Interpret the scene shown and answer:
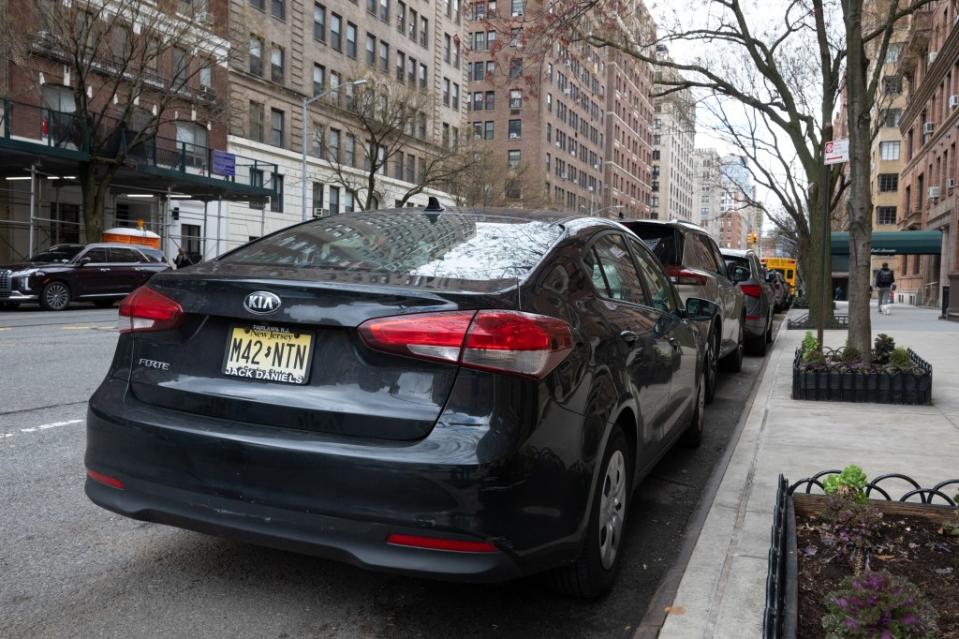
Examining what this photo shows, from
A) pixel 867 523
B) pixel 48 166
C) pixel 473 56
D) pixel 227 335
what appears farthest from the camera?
pixel 473 56

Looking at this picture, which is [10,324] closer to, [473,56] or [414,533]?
[414,533]

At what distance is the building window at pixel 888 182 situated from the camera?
65.9 m

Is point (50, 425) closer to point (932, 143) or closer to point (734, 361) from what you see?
point (734, 361)

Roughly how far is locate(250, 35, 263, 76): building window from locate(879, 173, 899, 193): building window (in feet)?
170

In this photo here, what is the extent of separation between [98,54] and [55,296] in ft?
32.2

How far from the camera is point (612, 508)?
3289 mm

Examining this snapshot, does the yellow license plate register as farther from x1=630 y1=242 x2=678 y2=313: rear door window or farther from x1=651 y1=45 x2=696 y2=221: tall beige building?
x1=651 y1=45 x2=696 y2=221: tall beige building

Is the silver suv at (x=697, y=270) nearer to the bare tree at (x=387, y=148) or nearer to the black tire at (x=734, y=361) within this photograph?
the black tire at (x=734, y=361)

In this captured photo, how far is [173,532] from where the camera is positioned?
382 cm

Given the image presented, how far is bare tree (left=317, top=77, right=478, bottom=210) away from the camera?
3725 cm

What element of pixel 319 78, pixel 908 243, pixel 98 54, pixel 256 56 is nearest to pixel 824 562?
pixel 98 54

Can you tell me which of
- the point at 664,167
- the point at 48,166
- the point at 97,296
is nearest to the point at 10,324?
the point at 97,296

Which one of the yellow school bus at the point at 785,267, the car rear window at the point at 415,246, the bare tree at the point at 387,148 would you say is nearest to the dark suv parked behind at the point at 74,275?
the bare tree at the point at 387,148

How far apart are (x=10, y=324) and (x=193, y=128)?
21689 mm
